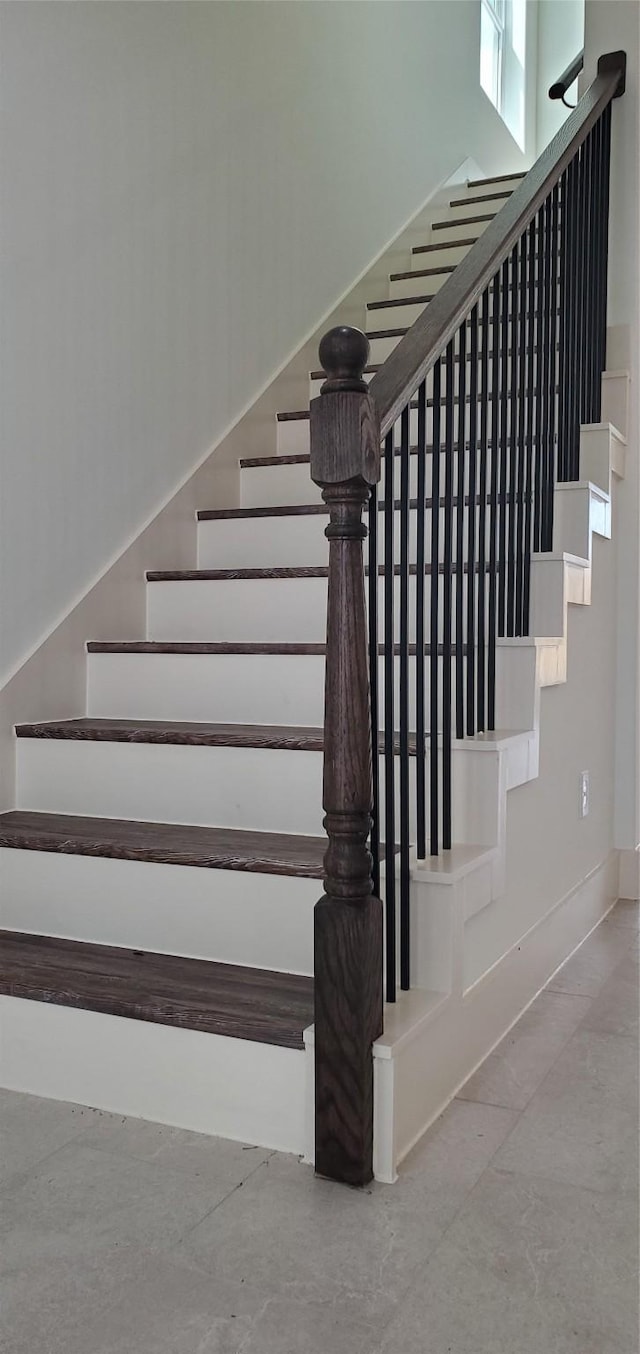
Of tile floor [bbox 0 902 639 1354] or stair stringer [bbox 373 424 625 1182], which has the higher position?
stair stringer [bbox 373 424 625 1182]

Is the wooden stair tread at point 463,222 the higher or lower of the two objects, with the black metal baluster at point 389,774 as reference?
higher

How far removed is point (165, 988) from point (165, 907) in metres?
0.21

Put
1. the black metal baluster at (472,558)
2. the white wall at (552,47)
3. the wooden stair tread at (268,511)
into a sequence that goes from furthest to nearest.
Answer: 1. the white wall at (552,47)
2. the wooden stair tread at (268,511)
3. the black metal baluster at (472,558)

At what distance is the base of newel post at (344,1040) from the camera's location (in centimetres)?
151

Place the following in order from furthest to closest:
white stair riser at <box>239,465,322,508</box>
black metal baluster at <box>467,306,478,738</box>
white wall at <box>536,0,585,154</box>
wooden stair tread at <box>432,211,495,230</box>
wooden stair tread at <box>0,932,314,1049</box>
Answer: white wall at <box>536,0,585,154</box> < wooden stair tread at <box>432,211,495,230</box> < white stair riser at <box>239,465,322,508</box> < black metal baluster at <box>467,306,478,738</box> < wooden stair tread at <box>0,932,314,1049</box>

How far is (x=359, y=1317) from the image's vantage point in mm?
1243

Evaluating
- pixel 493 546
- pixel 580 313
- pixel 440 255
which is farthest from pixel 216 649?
pixel 440 255

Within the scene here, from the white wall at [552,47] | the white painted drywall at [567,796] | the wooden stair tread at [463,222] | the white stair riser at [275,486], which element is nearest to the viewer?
the white painted drywall at [567,796]

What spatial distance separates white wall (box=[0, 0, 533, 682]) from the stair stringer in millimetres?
1103

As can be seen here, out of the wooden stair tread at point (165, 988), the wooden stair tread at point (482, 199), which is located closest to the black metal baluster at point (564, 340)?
the wooden stair tread at point (165, 988)

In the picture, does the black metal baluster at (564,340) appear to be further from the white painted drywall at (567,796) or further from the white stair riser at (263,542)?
the white stair riser at (263,542)

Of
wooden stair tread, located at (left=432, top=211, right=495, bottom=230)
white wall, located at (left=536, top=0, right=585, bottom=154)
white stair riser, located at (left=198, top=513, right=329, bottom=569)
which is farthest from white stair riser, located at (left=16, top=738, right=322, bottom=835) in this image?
white wall, located at (left=536, top=0, right=585, bottom=154)

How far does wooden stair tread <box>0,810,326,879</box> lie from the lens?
1853 mm

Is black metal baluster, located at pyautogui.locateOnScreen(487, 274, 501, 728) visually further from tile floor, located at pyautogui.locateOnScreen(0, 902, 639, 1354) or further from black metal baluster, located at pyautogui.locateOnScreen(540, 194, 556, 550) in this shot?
tile floor, located at pyautogui.locateOnScreen(0, 902, 639, 1354)
